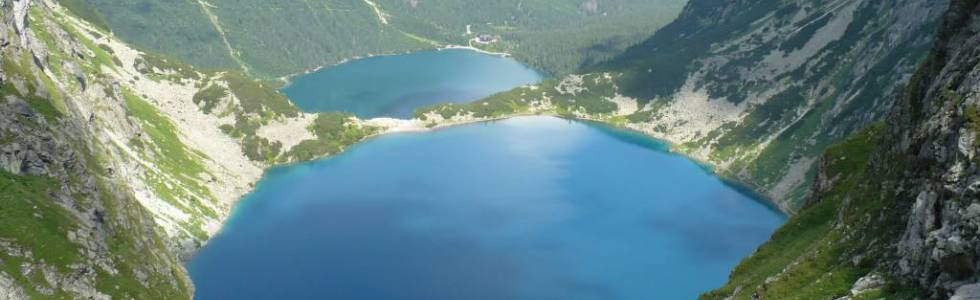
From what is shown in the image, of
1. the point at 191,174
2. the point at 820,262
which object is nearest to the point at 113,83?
the point at 191,174

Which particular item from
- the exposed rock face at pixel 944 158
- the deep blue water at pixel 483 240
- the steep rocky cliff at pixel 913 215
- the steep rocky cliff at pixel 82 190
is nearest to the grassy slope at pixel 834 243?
the steep rocky cliff at pixel 913 215

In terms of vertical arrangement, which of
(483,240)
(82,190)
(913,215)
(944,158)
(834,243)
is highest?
(944,158)

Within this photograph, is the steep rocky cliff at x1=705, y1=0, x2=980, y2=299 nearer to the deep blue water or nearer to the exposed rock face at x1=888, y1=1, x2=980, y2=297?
the exposed rock face at x1=888, y1=1, x2=980, y2=297

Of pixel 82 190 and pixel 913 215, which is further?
pixel 82 190

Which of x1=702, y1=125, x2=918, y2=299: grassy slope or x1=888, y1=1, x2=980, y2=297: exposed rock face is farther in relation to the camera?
x1=702, y1=125, x2=918, y2=299: grassy slope

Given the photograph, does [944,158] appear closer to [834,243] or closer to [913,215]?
[913,215]

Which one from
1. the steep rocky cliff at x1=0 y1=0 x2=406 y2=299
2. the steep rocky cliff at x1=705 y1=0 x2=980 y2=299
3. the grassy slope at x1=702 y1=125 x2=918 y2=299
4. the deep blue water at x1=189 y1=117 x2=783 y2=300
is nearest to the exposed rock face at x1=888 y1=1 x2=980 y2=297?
the steep rocky cliff at x1=705 y1=0 x2=980 y2=299

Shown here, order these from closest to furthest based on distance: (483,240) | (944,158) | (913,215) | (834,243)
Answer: (913,215), (944,158), (834,243), (483,240)

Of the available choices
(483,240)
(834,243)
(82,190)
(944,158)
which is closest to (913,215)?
(944,158)
